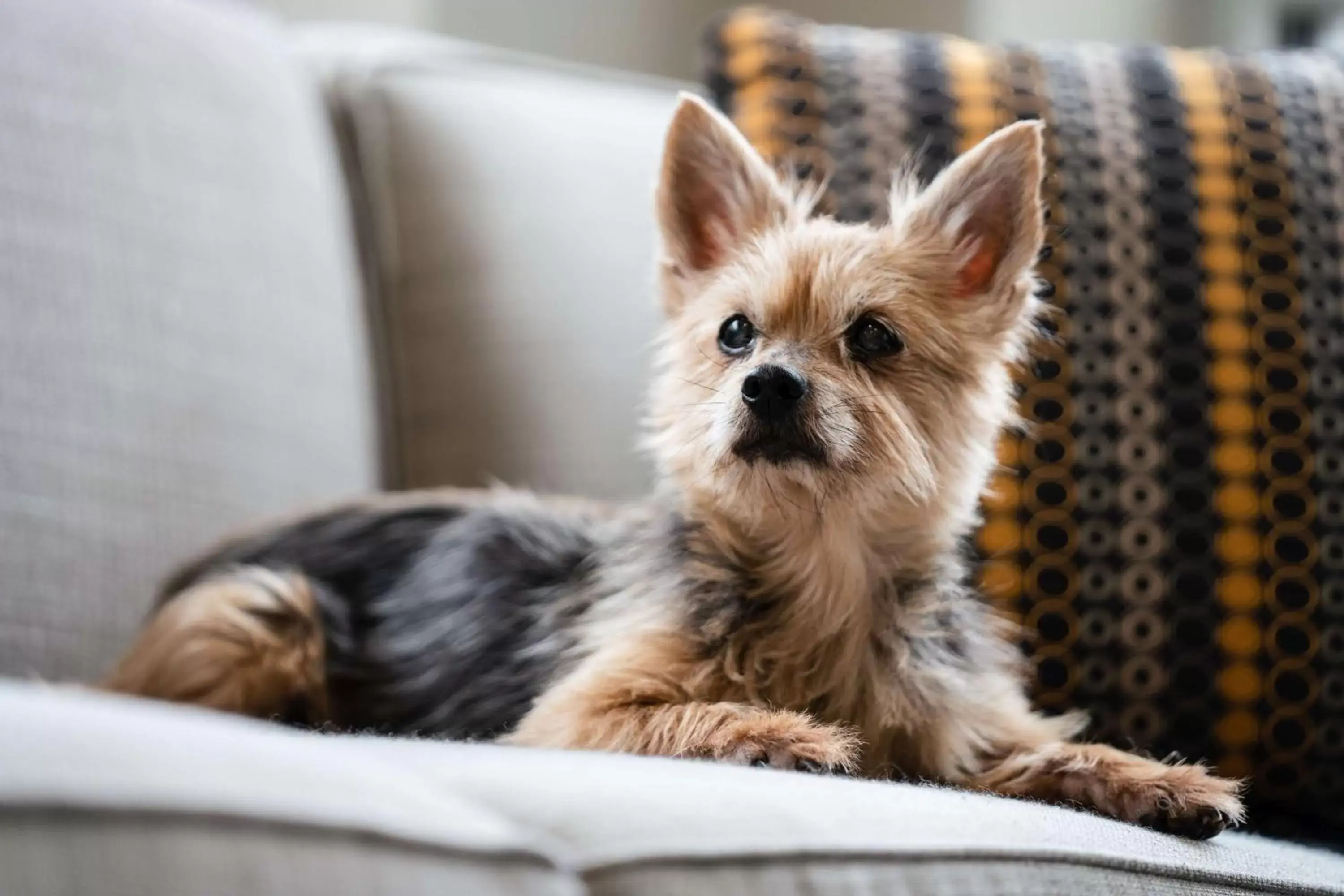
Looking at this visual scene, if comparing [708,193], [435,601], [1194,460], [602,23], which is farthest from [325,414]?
[602,23]

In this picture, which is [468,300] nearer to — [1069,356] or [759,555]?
[759,555]

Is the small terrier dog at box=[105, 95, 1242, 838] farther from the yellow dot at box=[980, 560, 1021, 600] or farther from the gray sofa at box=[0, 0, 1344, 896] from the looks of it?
the gray sofa at box=[0, 0, 1344, 896]

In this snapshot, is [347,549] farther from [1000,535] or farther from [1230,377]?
[1230,377]

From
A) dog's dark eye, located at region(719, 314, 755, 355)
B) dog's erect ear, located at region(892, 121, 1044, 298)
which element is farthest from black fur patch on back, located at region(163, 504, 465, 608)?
dog's erect ear, located at region(892, 121, 1044, 298)

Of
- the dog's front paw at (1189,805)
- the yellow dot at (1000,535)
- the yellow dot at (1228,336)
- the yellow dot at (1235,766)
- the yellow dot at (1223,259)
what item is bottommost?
the yellow dot at (1235,766)

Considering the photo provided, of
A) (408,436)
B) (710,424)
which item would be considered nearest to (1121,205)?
(710,424)

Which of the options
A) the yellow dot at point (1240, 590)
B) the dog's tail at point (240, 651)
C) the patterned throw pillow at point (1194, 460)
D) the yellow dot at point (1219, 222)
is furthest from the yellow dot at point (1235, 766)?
the dog's tail at point (240, 651)

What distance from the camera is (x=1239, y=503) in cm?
145

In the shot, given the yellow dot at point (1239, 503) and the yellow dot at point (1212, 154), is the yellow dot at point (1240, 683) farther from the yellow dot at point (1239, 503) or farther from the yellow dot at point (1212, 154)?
the yellow dot at point (1212, 154)

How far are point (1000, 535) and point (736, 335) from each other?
16.5 inches

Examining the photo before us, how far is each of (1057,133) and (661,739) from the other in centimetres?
94

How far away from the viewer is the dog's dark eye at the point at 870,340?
4.19 ft

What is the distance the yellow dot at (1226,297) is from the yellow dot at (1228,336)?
1cm

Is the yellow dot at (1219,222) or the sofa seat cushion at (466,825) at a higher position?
the yellow dot at (1219,222)
